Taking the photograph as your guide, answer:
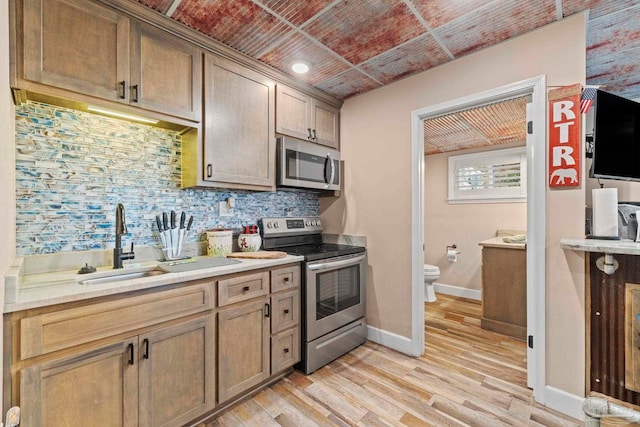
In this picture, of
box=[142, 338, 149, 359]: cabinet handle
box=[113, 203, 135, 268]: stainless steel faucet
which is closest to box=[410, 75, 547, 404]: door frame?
box=[142, 338, 149, 359]: cabinet handle

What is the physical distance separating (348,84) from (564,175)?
1776 mm

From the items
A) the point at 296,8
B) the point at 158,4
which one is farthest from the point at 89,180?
the point at 296,8

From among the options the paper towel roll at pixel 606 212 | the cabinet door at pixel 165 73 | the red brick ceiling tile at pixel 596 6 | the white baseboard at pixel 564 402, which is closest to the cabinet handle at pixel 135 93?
the cabinet door at pixel 165 73

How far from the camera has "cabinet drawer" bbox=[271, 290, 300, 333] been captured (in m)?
1.98

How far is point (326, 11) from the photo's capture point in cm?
167

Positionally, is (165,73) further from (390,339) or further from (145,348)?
(390,339)

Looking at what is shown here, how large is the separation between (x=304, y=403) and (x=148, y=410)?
889 mm

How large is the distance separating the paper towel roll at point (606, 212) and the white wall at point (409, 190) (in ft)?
0.28

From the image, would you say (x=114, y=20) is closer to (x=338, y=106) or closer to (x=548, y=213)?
(x=338, y=106)

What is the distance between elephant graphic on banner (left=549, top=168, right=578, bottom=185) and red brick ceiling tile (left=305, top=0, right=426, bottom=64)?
1.21 m

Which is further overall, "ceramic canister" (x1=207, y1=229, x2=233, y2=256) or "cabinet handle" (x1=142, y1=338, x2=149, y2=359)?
"ceramic canister" (x1=207, y1=229, x2=233, y2=256)

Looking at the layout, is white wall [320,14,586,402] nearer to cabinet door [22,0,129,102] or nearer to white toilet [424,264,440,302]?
white toilet [424,264,440,302]

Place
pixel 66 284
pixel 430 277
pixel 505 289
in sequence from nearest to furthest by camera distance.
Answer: pixel 66 284
pixel 505 289
pixel 430 277

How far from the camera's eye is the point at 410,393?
6.37ft
